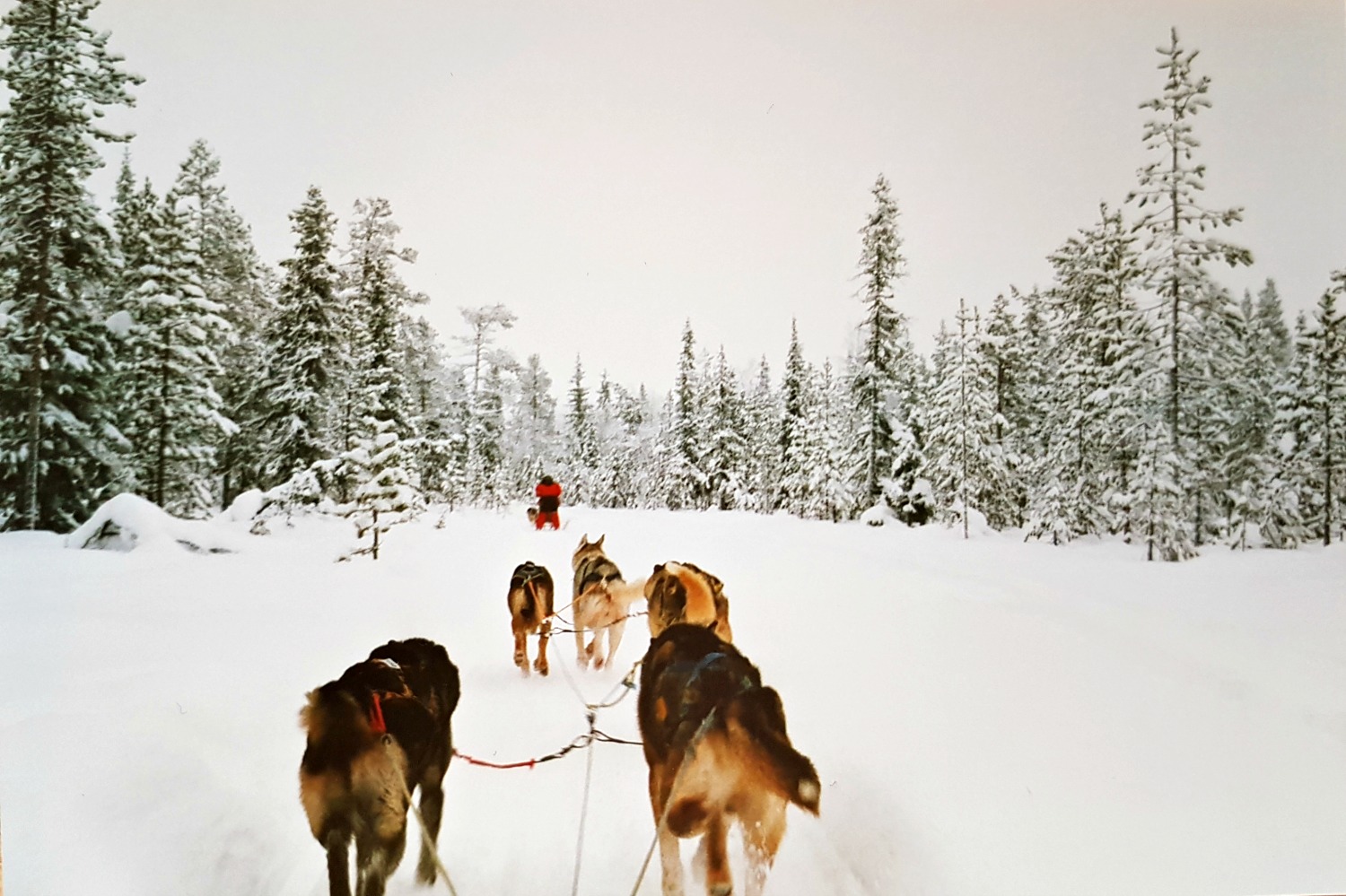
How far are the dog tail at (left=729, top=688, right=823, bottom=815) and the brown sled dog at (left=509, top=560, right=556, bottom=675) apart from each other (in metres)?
1.05

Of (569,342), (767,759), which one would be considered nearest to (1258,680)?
(767,759)

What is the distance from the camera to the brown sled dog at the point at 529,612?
2.70 meters

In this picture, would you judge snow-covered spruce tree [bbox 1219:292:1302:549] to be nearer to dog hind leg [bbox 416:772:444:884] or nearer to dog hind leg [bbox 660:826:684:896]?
dog hind leg [bbox 660:826:684:896]

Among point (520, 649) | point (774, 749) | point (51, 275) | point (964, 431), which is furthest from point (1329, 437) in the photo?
point (51, 275)

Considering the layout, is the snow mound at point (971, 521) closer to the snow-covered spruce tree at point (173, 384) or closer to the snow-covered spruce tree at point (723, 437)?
the snow-covered spruce tree at point (723, 437)

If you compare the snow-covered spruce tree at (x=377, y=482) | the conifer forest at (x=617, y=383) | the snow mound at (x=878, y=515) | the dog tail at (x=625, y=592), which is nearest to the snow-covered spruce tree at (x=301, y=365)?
the conifer forest at (x=617, y=383)

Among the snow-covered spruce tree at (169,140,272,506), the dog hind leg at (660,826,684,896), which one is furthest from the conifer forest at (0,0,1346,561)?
the dog hind leg at (660,826,684,896)

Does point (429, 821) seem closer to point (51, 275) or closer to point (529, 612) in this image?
point (529, 612)

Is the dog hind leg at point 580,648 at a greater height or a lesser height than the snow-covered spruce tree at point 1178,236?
lesser

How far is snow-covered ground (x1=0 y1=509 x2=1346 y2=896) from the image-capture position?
Result: 2201 millimetres

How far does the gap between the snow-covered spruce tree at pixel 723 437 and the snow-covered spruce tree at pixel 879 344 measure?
2.30 feet

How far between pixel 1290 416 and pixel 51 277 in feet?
19.6

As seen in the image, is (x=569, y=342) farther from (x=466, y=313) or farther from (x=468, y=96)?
(x=468, y=96)

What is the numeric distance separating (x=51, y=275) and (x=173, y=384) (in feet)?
2.28
